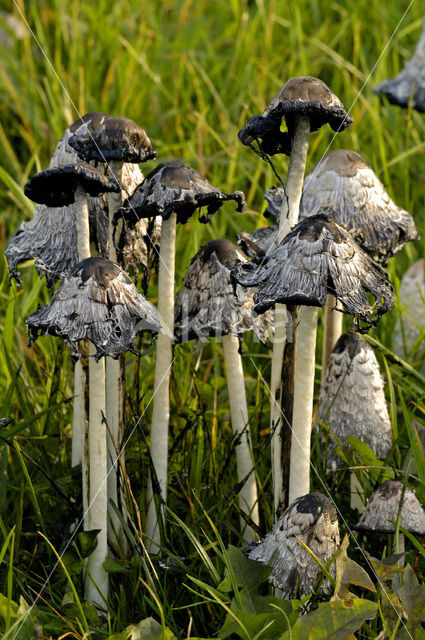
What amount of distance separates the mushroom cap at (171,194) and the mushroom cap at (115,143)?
0.21 feet

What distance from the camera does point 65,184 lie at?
6.34 feet

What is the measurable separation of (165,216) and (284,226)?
0.28 m

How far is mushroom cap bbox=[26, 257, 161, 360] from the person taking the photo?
1.74 m

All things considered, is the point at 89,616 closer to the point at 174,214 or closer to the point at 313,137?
the point at 174,214

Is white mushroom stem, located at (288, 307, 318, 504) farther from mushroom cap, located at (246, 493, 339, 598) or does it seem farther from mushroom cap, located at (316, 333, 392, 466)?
mushroom cap, located at (316, 333, 392, 466)

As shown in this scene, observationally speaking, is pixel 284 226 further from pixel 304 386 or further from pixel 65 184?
pixel 65 184

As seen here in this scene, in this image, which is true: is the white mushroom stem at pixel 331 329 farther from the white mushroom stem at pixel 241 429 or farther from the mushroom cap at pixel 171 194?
the mushroom cap at pixel 171 194

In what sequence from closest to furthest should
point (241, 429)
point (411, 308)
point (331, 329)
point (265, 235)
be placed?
1. point (241, 429)
2. point (265, 235)
3. point (331, 329)
4. point (411, 308)

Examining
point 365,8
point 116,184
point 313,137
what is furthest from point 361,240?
point 365,8

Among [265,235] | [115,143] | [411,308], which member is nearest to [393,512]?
[265,235]

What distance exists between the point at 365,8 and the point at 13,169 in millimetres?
2500

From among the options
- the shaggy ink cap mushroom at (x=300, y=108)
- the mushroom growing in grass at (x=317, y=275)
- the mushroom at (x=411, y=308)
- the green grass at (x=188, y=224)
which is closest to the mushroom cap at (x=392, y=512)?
the green grass at (x=188, y=224)

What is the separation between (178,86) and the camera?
4.34 metres

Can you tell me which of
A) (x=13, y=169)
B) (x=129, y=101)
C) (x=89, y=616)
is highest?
(x=129, y=101)
